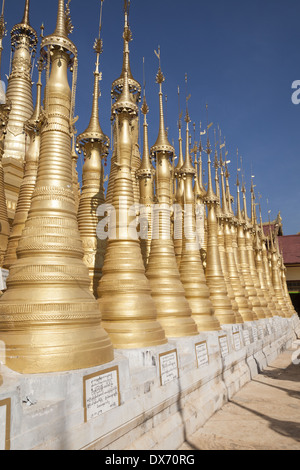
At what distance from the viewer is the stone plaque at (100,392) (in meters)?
4.02

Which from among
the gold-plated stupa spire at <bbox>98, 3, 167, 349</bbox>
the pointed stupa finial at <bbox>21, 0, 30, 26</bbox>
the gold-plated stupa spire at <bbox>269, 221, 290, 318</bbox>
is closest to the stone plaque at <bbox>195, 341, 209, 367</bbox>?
the gold-plated stupa spire at <bbox>98, 3, 167, 349</bbox>

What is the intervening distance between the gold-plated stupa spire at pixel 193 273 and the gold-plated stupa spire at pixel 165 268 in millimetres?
1260

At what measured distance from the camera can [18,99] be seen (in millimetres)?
16734

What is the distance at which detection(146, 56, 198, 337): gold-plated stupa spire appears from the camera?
24.2ft

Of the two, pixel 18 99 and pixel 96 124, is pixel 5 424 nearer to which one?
pixel 96 124

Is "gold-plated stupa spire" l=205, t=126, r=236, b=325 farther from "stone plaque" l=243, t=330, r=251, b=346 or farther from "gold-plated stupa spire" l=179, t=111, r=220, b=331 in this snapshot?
"gold-plated stupa spire" l=179, t=111, r=220, b=331

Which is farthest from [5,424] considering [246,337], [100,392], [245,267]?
[245,267]

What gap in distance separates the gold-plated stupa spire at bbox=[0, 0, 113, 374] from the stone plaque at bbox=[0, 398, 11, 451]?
0.83 meters

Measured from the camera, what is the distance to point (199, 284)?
926 cm

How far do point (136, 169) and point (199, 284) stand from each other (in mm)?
4443

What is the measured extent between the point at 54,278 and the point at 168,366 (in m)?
2.62
